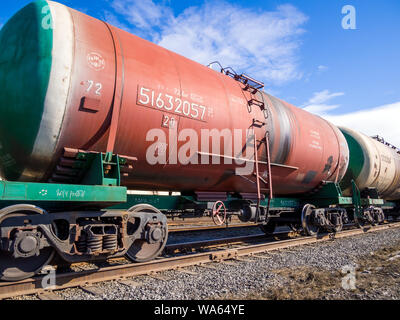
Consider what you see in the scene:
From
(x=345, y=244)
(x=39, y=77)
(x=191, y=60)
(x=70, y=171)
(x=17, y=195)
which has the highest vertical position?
(x=191, y=60)

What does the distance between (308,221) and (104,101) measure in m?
7.42

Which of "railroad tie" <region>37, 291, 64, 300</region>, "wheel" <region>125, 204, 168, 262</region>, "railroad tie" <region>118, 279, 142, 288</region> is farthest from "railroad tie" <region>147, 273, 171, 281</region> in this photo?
"railroad tie" <region>37, 291, 64, 300</region>

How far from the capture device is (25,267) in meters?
4.07

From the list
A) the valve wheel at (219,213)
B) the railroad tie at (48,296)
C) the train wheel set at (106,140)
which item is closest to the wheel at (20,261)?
the train wheel set at (106,140)

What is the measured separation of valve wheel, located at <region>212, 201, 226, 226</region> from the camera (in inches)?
252

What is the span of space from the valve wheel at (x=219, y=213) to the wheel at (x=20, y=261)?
321 cm

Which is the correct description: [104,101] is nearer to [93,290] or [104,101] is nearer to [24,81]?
[24,81]

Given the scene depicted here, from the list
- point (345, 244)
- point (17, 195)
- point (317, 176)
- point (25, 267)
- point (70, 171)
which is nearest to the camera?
point (17, 195)

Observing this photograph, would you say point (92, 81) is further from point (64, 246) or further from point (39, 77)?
point (64, 246)

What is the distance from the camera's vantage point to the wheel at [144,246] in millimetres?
5127

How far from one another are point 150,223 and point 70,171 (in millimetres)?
1572

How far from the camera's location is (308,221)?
9383 millimetres

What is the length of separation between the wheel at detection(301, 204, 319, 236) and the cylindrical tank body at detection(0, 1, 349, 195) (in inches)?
136

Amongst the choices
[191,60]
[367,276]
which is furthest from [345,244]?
[191,60]
